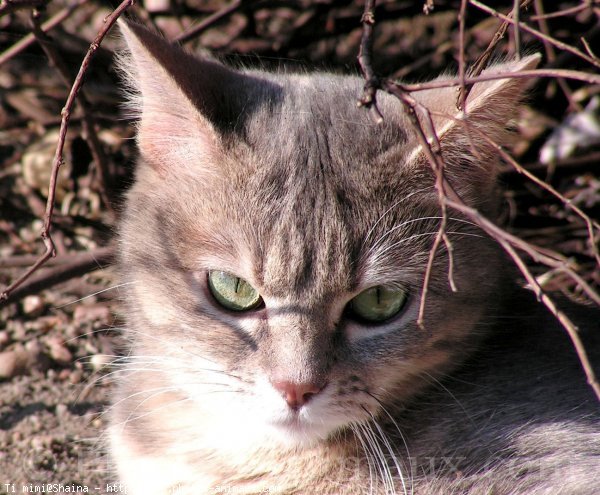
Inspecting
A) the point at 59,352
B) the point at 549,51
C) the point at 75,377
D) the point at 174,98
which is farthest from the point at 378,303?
the point at 549,51

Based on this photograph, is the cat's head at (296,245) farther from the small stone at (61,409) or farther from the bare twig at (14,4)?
the small stone at (61,409)

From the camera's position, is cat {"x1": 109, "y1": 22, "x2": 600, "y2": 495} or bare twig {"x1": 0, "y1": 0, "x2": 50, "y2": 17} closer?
cat {"x1": 109, "y1": 22, "x2": 600, "y2": 495}

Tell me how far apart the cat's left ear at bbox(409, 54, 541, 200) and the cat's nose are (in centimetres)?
68

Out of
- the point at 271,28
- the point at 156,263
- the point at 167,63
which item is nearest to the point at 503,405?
the point at 156,263

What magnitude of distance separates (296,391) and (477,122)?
34.6 inches

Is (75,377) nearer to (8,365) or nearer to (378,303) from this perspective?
(8,365)

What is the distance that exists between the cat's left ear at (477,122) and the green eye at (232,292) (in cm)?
58

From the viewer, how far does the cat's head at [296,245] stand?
79.4 inches

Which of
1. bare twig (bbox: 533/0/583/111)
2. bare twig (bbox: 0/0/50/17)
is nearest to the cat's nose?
bare twig (bbox: 0/0/50/17)

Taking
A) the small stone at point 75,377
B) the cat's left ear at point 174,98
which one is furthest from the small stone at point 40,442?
the cat's left ear at point 174,98

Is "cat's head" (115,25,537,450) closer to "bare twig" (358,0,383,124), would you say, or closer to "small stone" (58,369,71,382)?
"bare twig" (358,0,383,124)

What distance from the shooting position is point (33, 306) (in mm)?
3402

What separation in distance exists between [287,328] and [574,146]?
8.10 ft

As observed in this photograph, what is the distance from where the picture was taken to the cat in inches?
80.0
